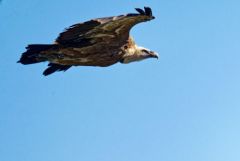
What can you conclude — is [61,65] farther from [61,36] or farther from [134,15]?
[134,15]

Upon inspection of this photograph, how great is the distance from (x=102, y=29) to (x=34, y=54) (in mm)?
1603

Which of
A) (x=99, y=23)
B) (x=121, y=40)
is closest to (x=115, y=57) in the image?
(x=121, y=40)

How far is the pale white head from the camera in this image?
16.0 m

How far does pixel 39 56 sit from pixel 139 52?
2.37 metres

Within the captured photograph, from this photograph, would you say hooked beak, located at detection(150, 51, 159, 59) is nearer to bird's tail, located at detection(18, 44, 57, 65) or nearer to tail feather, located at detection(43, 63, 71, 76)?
tail feather, located at detection(43, 63, 71, 76)

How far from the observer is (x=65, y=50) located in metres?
15.3

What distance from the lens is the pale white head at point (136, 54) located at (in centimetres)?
1605

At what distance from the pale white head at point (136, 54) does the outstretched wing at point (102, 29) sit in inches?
21.6

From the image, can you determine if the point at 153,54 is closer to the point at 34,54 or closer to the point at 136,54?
the point at 136,54

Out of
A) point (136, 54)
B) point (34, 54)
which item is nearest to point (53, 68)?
point (34, 54)

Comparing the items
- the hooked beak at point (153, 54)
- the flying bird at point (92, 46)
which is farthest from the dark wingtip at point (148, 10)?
the hooked beak at point (153, 54)

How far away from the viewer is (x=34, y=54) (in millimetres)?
15523

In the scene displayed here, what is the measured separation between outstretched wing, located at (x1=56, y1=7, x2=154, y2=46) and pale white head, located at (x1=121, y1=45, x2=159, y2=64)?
0.55 m

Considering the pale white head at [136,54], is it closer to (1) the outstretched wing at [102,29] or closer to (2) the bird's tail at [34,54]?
(1) the outstretched wing at [102,29]
